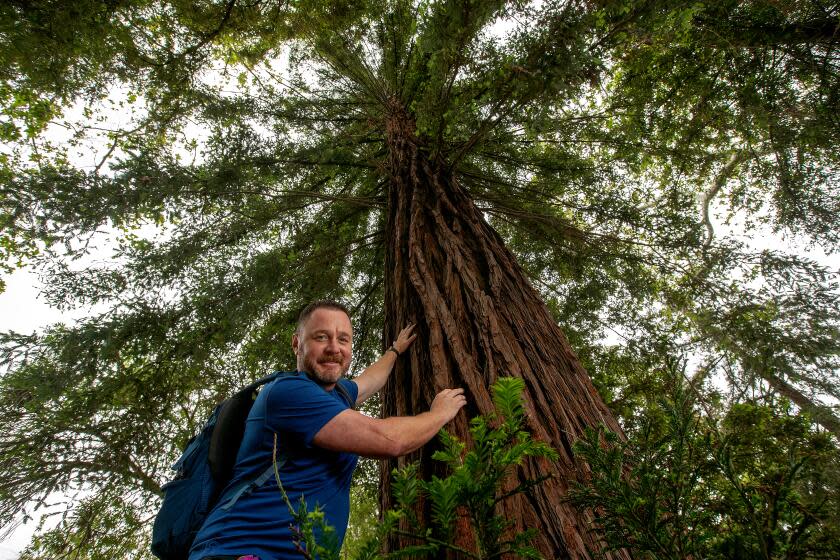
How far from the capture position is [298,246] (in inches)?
195

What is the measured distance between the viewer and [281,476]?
1380 mm

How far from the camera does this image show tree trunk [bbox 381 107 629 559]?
4.38ft

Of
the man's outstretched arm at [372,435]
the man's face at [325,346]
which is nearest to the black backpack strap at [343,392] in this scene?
the man's face at [325,346]

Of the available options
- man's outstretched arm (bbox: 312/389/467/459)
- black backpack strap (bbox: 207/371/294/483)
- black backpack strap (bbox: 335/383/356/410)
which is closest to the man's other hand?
man's outstretched arm (bbox: 312/389/467/459)

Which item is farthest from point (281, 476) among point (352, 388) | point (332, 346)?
point (352, 388)

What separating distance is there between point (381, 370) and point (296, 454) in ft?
2.61

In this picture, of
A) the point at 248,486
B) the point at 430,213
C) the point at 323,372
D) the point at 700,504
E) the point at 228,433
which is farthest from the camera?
the point at 430,213

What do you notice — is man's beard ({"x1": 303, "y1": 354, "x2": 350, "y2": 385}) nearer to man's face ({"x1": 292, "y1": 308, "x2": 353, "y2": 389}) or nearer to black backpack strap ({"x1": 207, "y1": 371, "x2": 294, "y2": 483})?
man's face ({"x1": 292, "y1": 308, "x2": 353, "y2": 389})

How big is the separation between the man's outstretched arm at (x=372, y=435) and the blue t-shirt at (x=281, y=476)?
42 mm

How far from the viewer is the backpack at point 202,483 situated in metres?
1.38

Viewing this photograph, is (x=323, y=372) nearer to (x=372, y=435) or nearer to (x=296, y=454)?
(x=296, y=454)

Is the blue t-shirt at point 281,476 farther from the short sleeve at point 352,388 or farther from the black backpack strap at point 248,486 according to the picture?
the short sleeve at point 352,388

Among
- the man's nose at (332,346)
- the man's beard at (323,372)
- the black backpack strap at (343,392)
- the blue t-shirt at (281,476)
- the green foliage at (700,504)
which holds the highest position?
the man's nose at (332,346)

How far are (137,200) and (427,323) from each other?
10.2 ft
